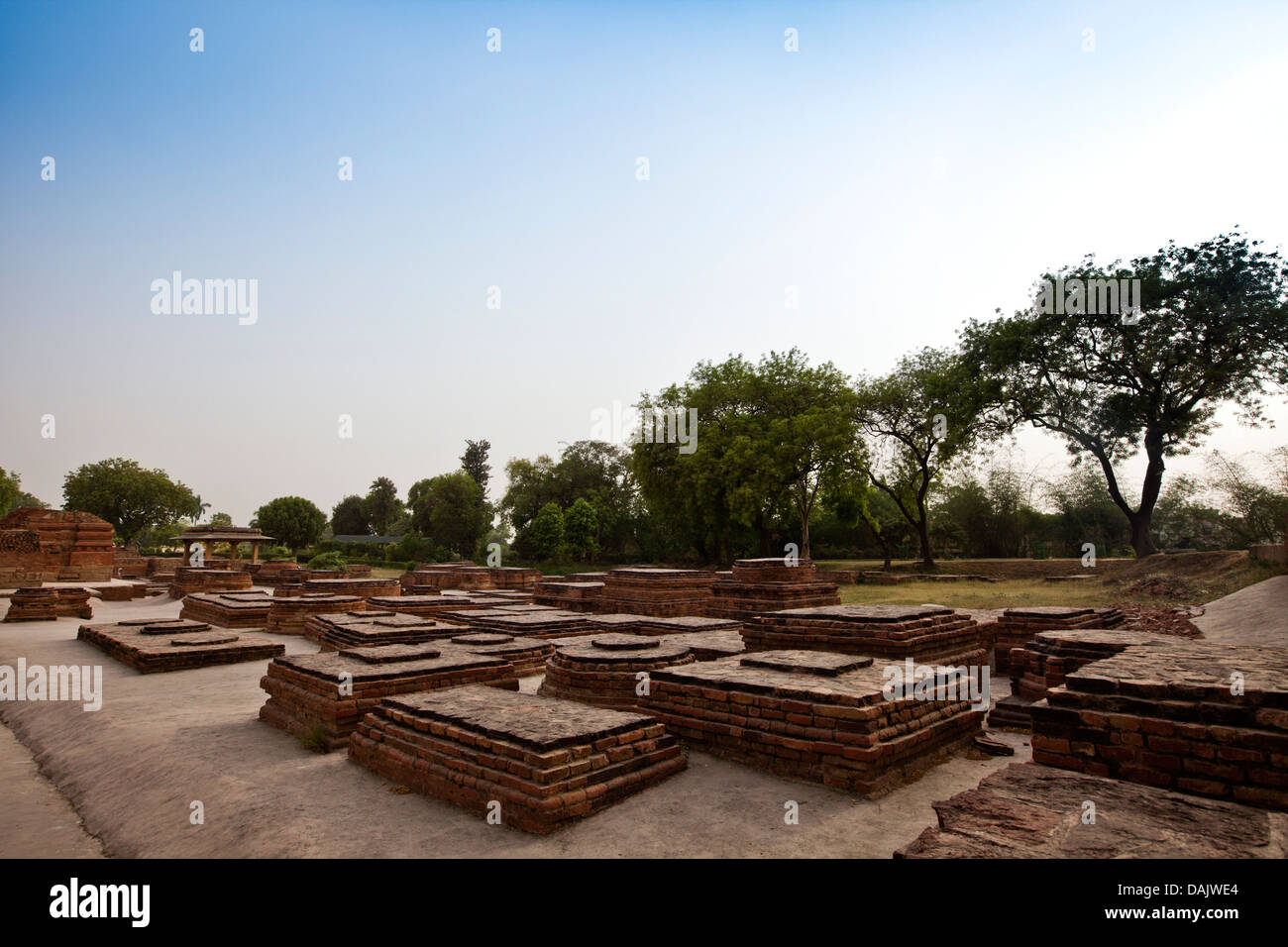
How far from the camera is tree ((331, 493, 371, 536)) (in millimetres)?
67312

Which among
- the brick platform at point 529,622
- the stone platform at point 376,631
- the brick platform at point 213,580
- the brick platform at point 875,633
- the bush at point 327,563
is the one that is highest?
the brick platform at point 875,633

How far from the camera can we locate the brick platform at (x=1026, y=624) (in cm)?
780

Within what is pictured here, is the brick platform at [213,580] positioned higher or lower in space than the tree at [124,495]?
lower

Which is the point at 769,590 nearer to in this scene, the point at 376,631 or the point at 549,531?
the point at 376,631

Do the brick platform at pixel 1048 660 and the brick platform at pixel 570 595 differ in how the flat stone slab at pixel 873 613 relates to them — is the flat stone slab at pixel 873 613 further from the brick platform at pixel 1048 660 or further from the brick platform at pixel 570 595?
the brick platform at pixel 570 595

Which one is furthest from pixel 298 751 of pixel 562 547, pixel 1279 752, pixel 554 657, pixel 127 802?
pixel 562 547

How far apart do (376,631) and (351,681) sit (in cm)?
274

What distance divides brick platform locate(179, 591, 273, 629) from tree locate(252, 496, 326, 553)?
35.7 metres

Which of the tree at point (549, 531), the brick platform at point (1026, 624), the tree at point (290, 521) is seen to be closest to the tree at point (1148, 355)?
the brick platform at point (1026, 624)

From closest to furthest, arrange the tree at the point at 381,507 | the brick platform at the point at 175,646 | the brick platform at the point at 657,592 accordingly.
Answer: the brick platform at the point at 175,646, the brick platform at the point at 657,592, the tree at the point at 381,507

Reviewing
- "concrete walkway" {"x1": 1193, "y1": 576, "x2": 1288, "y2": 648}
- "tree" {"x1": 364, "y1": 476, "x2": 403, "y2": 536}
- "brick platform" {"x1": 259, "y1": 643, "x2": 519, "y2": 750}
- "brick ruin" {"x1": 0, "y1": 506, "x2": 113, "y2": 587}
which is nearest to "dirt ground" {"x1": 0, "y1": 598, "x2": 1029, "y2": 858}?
"brick platform" {"x1": 259, "y1": 643, "x2": 519, "y2": 750}

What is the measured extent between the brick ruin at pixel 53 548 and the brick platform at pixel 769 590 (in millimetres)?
21471

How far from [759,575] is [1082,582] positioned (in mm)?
9480

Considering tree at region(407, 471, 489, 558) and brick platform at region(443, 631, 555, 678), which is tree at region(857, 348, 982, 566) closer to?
brick platform at region(443, 631, 555, 678)
